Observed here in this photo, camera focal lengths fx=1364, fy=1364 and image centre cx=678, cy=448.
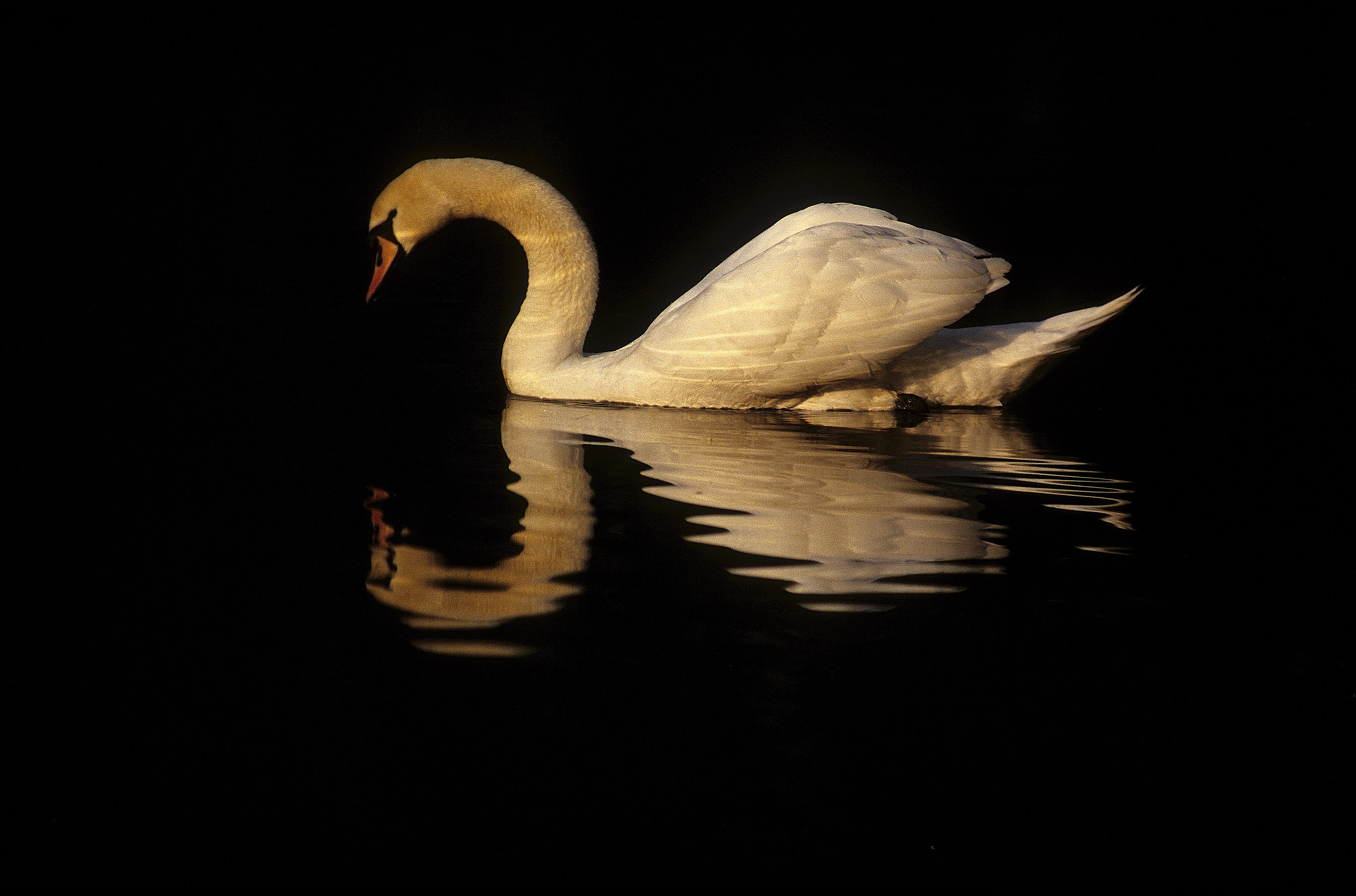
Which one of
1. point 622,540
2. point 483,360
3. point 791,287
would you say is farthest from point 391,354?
point 622,540

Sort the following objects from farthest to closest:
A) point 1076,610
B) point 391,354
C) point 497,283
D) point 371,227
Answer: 1. point 497,283
2. point 391,354
3. point 371,227
4. point 1076,610

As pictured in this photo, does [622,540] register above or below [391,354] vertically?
below

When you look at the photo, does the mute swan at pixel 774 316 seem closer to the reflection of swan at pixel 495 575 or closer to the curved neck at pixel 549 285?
the curved neck at pixel 549 285

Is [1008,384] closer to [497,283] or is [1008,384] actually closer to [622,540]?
[622,540]

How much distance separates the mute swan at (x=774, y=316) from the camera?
604cm

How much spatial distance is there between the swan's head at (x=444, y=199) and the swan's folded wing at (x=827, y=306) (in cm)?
132

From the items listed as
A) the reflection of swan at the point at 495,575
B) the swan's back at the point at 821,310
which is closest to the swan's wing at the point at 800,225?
the swan's back at the point at 821,310

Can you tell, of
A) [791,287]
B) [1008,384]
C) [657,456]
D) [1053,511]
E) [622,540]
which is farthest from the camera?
[1008,384]

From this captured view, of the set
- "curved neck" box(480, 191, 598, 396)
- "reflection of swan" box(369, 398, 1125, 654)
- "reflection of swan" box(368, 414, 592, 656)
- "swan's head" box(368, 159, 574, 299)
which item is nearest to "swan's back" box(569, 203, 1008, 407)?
"reflection of swan" box(369, 398, 1125, 654)

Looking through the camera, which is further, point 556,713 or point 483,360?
point 483,360

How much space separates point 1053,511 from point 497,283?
7974 mm

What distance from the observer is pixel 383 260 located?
720cm

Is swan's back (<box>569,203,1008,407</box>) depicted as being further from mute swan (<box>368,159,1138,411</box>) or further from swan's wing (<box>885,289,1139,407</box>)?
swan's wing (<box>885,289,1139,407</box>)

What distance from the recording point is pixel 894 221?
276 inches
